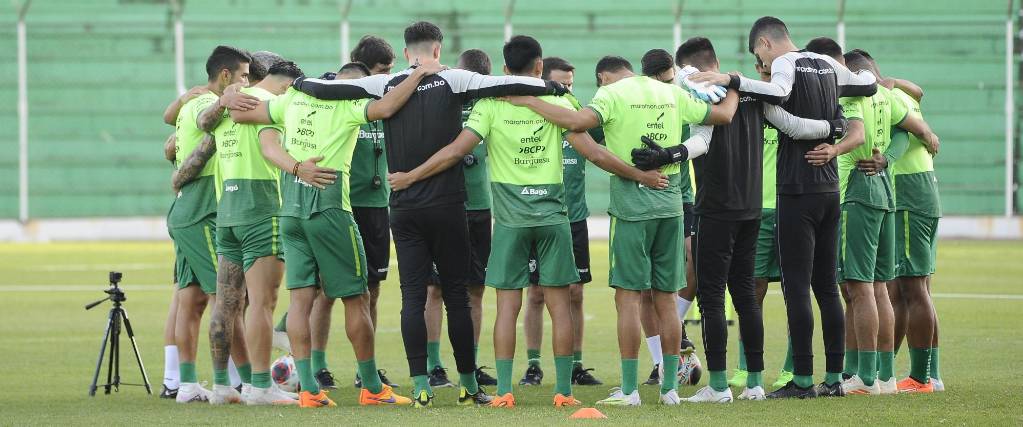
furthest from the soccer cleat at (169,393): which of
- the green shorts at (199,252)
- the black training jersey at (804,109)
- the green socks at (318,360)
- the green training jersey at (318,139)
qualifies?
the black training jersey at (804,109)

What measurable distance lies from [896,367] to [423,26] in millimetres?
4988

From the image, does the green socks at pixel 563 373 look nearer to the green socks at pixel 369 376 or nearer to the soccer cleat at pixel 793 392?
the green socks at pixel 369 376

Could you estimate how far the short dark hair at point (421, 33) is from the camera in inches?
367

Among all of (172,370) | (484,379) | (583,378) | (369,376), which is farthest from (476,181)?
(172,370)

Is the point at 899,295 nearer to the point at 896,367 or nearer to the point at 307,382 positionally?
the point at 896,367

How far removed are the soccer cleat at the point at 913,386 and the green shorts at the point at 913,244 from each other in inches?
32.3

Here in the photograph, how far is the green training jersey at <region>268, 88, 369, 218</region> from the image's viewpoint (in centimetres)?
934

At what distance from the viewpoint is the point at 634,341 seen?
9.00 meters

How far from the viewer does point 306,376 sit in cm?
938

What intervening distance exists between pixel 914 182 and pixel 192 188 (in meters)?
5.47

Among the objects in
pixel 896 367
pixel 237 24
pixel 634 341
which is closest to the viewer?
pixel 634 341

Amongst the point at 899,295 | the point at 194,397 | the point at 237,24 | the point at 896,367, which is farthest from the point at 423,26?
the point at 237,24

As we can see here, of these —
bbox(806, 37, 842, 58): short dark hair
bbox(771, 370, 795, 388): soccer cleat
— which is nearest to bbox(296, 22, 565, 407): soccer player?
bbox(806, 37, 842, 58): short dark hair

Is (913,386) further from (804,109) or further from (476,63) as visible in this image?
(476,63)
